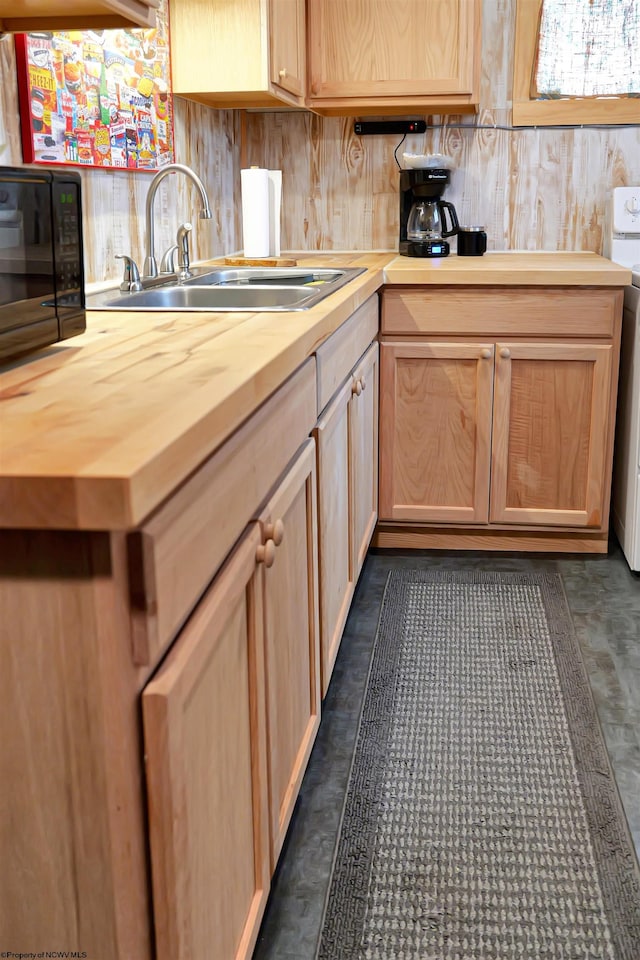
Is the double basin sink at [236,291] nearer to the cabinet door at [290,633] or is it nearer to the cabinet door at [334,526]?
the cabinet door at [334,526]

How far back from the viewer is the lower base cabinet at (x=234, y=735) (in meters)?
0.89

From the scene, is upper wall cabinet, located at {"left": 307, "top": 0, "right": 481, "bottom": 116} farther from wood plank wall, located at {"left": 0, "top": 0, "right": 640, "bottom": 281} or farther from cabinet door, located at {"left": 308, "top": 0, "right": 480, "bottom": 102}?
wood plank wall, located at {"left": 0, "top": 0, "right": 640, "bottom": 281}

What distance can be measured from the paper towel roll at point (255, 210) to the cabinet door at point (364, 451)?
573 mm

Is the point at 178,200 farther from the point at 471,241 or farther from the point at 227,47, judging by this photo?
the point at 471,241

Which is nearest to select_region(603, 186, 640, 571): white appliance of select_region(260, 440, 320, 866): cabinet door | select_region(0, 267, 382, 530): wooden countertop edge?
select_region(260, 440, 320, 866): cabinet door

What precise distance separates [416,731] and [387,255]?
193 centimetres

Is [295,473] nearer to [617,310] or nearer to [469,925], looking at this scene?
[469,925]

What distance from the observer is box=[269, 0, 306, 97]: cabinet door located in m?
2.70

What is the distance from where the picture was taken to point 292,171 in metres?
3.56

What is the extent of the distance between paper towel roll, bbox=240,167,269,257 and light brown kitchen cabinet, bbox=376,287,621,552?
19.7 inches

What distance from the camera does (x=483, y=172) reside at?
3441 mm

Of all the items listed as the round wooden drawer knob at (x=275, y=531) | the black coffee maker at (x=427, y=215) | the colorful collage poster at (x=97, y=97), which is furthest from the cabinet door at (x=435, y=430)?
the round wooden drawer knob at (x=275, y=531)

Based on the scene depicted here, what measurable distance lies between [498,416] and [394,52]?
4.03 ft

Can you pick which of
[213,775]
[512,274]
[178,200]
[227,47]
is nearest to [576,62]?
[512,274]
